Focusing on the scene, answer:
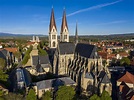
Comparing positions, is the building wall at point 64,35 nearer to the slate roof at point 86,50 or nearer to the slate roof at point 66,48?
the slate roof at point 66,48

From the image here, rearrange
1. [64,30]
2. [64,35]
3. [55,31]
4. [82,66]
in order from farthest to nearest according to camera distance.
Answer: [55,31] → [64,35] → [64,30] → [82,66]

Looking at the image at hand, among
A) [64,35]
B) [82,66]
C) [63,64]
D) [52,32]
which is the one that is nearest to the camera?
[82,66]

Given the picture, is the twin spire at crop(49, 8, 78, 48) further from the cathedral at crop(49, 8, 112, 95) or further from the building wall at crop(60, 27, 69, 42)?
the cathedral at crop(49, 8, 112, 95)

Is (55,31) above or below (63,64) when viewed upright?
above

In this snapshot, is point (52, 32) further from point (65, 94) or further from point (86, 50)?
point (65, 94)

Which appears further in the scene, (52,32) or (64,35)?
(52,32)

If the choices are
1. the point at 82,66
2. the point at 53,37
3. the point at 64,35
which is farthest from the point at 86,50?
the point at 53,37
